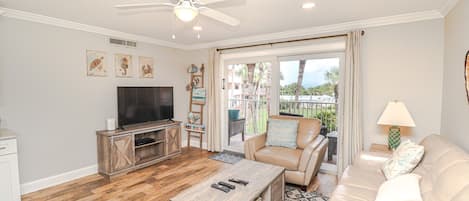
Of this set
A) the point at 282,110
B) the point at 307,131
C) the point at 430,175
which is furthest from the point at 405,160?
the point at 282,110

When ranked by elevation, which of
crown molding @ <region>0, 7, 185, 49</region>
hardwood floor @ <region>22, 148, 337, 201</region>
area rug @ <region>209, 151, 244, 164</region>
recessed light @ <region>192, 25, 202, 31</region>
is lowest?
hardwood floor @ <region>22, 148, 337, 201</region>

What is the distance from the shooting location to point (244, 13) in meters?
2.94

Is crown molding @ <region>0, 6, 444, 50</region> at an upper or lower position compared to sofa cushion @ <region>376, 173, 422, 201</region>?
upper

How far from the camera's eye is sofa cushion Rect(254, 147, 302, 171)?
2996mm

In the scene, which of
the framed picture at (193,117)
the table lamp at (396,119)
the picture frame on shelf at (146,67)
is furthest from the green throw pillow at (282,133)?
the picture frame on shelf at (146,67)

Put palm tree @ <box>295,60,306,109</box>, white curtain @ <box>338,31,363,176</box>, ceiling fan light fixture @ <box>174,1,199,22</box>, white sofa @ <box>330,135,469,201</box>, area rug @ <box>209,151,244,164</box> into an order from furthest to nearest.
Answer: area rug @ <box>209,151,244,164</box>
palm tree @ <box>295,60,306,109</box>
white curtain @ <box>338,31,363,176</box>
ceiling fan light fixture @ <box>174,1,199,22</box>
white sofa @ <box>330,135,469,201</box>

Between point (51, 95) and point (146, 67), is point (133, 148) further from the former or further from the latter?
point (146, 67)

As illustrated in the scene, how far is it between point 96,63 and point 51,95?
773 mm

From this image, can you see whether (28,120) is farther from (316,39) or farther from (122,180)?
(316,39)

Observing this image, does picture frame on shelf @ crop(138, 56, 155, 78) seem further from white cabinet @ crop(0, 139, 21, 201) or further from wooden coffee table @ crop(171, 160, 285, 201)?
wooden coffee table @ crop(171, 160, 285, 201)

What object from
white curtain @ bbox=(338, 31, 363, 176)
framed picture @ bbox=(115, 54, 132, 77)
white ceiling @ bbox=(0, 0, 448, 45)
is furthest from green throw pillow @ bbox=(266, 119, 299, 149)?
framed picture @ bbox=(115, 54, 132, 77)

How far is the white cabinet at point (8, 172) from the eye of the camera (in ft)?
7.76

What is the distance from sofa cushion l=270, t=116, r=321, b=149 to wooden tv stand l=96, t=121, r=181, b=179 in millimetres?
2323

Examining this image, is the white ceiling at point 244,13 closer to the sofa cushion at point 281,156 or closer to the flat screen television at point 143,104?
the flat screen television at point 143,104
